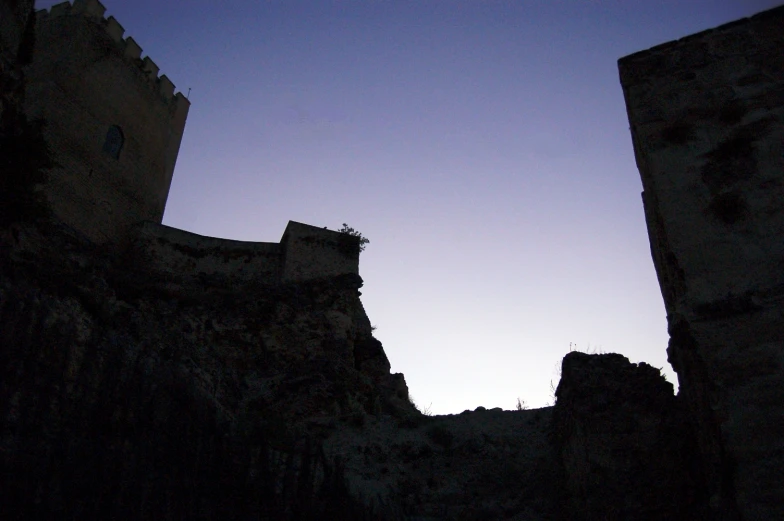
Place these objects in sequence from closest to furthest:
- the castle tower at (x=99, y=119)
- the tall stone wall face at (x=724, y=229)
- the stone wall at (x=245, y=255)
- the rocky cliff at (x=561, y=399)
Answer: the tall stone wall face at (x=724, y=229)
the rocky cliff at (x=561, y=399)
the stone wall at (x=245, y=255)
the castle tower at (x=99, y=119)

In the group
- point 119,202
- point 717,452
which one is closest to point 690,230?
point 717,452

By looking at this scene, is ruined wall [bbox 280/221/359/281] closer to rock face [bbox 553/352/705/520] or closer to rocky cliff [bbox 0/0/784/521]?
rocky cliff [bbox 0/0/784/521]

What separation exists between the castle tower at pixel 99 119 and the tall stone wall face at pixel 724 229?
15519mm

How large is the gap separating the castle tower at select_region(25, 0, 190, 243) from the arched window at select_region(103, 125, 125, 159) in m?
→ 0.03

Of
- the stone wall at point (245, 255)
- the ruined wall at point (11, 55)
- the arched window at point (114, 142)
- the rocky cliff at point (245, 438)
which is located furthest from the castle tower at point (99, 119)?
the ruined wall at point (11, 55)

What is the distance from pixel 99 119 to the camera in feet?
64.0

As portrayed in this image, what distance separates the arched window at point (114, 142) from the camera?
19750 millimetres

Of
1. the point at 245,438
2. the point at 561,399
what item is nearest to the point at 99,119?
the point at 245,438

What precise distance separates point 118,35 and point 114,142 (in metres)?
3.94

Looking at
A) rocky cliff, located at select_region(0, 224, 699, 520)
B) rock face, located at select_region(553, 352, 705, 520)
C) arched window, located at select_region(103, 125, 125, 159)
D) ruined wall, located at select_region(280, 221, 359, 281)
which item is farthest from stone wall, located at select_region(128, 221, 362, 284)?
rock face, located at select_region(553, 352, 705, 520)

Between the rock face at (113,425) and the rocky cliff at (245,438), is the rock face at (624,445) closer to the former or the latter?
the rocky cliff at (245,438)

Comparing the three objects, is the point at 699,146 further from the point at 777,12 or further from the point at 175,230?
the point at 175,230

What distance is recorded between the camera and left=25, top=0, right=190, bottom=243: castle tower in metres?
17.8

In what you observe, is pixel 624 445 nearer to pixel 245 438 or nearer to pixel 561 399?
pixel 561 399
